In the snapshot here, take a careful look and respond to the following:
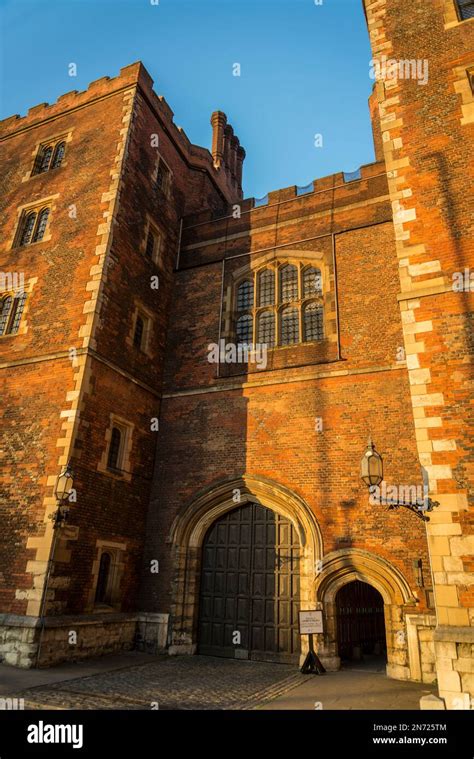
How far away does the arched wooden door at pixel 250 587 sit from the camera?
11.1 m

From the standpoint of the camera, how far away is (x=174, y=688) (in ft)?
25.6

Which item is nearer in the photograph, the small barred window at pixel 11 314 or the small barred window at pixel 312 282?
the small barred window at pixel 11 314

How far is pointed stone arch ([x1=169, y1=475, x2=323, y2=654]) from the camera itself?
10828 mm

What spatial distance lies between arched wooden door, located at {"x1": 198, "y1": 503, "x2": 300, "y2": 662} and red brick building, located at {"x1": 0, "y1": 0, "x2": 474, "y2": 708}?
0.05m

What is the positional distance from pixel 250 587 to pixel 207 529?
1837 mm

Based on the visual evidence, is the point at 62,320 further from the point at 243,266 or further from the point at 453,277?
the point at 453,277

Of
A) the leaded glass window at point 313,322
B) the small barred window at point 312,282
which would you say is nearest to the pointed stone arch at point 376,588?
the leaded glass window at point 313,322

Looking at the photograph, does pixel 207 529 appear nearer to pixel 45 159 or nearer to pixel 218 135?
pixel 45 159

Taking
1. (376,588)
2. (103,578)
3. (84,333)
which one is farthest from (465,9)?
(103,578)

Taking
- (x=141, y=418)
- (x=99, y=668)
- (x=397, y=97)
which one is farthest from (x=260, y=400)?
(x=397, y=97)

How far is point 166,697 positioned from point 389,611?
16.2 feet

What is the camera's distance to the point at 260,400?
1292 centimetres

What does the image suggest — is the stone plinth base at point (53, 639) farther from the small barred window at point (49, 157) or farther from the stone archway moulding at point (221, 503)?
the small barred window at point (49, 157)

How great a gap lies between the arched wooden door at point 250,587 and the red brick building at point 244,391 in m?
0.05
